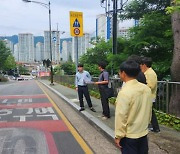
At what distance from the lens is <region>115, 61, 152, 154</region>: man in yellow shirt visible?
343 cm

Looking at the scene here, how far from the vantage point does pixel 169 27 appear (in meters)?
11.3

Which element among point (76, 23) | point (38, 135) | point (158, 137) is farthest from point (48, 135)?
point (76, 23)

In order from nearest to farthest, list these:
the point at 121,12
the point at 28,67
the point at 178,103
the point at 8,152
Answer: the point at 8,152, the point at 178,103, the point at 121,12, the point at 28,67

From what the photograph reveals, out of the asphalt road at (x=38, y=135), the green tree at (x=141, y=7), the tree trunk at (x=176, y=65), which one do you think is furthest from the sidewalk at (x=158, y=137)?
the green tree at (x=141, y=7)

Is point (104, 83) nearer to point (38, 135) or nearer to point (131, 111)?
point (38, 135)

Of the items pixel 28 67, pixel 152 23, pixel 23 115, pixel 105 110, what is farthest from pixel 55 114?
→ pixel 28 67

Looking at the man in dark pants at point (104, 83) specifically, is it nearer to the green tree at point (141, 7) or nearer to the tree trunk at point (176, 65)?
the tree trunk at point (176, 65)

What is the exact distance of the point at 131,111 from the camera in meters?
3.45

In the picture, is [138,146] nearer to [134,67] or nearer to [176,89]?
[134,67]

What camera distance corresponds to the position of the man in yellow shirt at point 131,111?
343cm

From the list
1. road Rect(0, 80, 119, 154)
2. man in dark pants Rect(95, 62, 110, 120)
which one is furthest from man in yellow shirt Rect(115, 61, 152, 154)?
man in dark pants Rect(95, 62, 110, 120)

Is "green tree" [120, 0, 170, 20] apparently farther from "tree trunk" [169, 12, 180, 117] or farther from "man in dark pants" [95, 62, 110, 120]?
"man in dark pants" [95, 62, 110, 120]

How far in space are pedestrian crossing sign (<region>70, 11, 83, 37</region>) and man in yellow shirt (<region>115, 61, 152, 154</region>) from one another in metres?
10.5

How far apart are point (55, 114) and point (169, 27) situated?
5.02 meters
